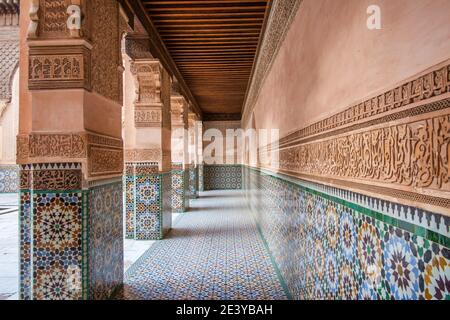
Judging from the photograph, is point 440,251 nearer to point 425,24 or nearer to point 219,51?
point 425,24

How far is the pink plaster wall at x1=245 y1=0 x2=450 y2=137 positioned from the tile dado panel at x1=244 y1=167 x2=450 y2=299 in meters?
0.31

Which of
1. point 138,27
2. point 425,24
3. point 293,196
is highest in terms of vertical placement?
point 138,27

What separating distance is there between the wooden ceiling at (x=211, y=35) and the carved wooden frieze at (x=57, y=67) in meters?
1.19

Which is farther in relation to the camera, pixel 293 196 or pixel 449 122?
pixel 293 196

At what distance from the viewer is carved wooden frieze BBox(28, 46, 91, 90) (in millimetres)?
1829

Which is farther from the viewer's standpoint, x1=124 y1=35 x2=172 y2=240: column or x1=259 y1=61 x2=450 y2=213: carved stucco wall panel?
x1=124 y1=35 x2=172 y2=240: column

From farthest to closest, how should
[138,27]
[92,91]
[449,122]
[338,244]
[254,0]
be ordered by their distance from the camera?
[138,27]
[254,0]
[92,91]
[338,244]
[449,122]

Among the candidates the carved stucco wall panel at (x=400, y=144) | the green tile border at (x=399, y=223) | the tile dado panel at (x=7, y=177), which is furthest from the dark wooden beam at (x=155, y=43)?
the tile dado panel at (x=7, y=177)

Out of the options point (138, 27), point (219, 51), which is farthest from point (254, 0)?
point (219, 51)

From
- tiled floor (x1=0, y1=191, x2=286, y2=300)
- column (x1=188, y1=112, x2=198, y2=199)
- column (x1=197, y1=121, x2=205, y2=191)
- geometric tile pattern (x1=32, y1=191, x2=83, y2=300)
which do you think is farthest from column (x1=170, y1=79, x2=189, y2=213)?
geometric tile pattern (x1=32, y1=191, x2=83, y2=300)

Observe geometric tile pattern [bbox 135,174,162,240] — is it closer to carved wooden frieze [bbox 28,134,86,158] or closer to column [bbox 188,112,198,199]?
carved wooden frieze [bbox 28,134,86,158]
